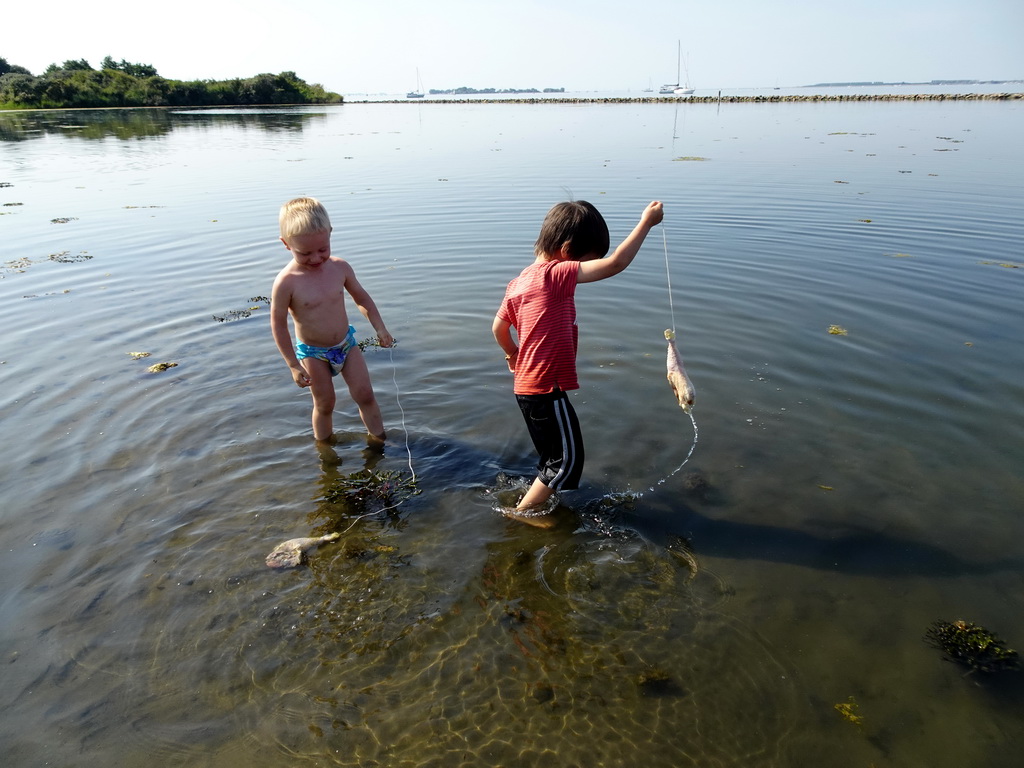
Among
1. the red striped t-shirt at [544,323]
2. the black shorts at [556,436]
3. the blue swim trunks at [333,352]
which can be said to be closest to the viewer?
the red striped t-shirt at [544,323]

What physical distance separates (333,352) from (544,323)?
2213mm

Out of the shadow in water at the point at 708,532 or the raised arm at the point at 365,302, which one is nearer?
the shadow in water at the point at 708,532

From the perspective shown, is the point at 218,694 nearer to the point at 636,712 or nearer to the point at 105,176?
the point at 636,712

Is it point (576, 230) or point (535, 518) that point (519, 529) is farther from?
point (576, 230)

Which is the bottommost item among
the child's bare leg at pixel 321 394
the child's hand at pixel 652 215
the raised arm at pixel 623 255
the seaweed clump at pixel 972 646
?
the seaweed clump at pixel 972 646

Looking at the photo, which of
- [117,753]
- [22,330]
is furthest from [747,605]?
[22,330]

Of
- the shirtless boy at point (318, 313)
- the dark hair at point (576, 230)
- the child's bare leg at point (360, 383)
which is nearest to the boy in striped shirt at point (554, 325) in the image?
the dark hair at point (576, 230)

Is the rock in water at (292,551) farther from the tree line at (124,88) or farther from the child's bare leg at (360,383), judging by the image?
the tree line at (124,88)

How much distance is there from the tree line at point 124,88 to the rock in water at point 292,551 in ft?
307

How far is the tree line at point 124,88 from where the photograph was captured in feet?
Result: 244

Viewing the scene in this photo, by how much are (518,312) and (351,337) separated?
1.99 m

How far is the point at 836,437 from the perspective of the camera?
561 cm

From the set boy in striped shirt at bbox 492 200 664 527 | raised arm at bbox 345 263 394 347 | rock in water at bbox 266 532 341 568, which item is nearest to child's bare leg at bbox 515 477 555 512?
boy in striped shirt at bbox 492 200 664 527

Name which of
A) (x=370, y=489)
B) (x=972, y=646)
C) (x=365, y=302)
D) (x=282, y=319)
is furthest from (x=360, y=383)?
(x=972, y=646)
